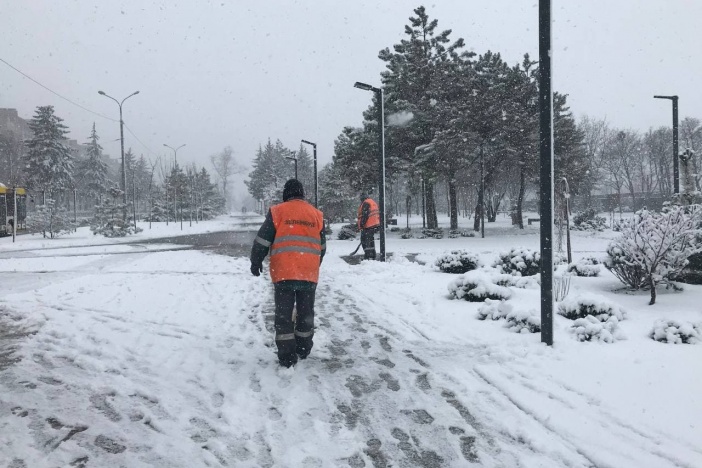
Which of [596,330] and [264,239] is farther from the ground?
[264,239]

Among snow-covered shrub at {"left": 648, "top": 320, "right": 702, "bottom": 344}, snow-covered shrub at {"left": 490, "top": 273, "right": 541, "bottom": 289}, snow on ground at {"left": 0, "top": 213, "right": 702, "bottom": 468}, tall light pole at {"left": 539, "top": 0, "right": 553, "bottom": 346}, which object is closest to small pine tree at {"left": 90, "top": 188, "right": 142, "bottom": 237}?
snow on ground at {"left": 0, "top": 213, "right": 702, "bottom": 468}

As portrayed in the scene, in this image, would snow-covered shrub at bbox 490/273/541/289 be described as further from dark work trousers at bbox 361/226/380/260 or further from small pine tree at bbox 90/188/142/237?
small pine tree at bbox 90/188/142/237

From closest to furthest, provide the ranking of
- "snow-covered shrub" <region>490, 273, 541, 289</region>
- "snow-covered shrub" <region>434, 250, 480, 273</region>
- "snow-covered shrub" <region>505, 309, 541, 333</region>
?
1. "snow-covered shrub" <region>505, 309, 541, 333</region>
2. "snow-covered shrub" <region>490, 273, 541, 289</region>
3. "snow-covered shrub" <region>434, 250, 480, 273</region>

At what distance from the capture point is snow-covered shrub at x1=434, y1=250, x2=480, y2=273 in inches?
446

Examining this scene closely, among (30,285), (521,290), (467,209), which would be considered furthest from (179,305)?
(467,209)

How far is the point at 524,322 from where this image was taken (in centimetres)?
589

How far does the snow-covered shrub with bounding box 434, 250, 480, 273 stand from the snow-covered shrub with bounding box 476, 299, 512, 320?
15.2ft

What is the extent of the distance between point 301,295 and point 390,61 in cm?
2700

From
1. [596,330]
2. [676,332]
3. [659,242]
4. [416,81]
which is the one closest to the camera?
[676,332]

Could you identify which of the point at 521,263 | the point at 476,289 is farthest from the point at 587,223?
the point at 476,289

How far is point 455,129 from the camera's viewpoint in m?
25.2

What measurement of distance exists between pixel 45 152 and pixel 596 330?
5861 cm

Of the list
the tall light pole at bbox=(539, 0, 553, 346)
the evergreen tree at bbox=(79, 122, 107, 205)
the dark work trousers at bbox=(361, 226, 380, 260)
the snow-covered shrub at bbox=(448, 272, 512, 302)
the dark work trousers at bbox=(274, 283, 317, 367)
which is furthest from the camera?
the evergreen tree at bbox=(79, 122, 107, 205)

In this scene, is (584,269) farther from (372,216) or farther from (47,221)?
(47,221)
